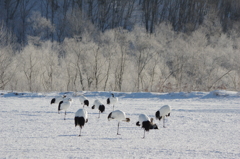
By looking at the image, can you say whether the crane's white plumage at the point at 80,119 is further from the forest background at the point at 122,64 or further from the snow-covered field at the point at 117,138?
the forest background at the point at 122,64

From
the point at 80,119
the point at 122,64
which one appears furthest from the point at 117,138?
the point at 122,64

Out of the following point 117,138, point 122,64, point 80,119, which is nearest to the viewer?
point 117,138

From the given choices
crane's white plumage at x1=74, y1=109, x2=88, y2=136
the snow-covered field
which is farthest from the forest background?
crane's white plumage at x1=74, y1=109, x2=88, y2=136

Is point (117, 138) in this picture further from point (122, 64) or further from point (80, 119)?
point (122, 64)

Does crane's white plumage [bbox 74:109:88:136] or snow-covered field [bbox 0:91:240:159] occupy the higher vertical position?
crane's white plumage [bbox 74:109:88:136]

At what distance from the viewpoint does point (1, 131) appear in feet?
28.3

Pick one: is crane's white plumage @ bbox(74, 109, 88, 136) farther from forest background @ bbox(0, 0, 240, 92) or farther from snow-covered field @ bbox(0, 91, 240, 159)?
forest background @ bbox(0, 0, 240, 92)

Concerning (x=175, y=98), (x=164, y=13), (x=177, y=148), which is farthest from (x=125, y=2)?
Answer: (x=177, y=148)

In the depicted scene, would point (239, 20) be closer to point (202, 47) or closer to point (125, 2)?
point (125, 2)

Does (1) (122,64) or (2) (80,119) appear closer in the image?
(2) (80,119)

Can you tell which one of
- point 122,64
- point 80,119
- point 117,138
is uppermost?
point 122,64

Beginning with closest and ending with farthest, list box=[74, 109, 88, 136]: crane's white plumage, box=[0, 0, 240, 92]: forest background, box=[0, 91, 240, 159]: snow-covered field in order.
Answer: box=[0, 91, 240, 159]: snow-covered field < box=[74, 109, 88, 136]: crane's white plumage < box=[0, 0, 240, 92]: forest background

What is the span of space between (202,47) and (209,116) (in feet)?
80.2

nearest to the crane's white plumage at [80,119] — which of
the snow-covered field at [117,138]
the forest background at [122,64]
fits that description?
the snow-covered field at [117,138]
